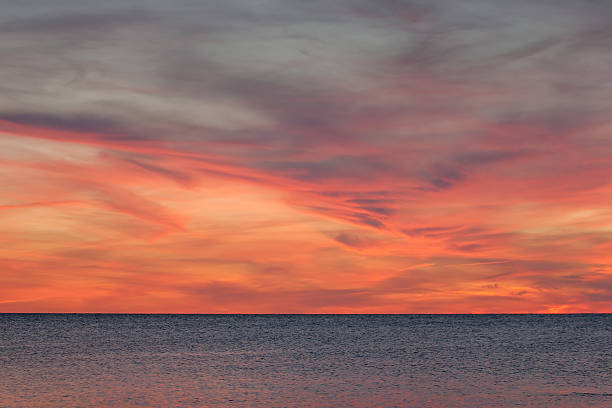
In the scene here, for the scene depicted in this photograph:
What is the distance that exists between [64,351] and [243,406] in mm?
55183

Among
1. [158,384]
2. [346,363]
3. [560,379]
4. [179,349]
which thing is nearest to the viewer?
[158,384]

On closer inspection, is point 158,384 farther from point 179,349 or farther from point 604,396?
point 179,349

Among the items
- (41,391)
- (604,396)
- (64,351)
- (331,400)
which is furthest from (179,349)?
(604,396)

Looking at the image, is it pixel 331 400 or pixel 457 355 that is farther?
pixel 457 355

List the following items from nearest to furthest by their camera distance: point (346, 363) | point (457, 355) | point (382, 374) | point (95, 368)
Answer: point (382, 374) < point (95, 368) < point (346, 363) < point (457, 355)

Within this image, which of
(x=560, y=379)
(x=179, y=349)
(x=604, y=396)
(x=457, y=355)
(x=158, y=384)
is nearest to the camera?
(x=604, y=396)

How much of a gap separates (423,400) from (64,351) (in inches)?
2389

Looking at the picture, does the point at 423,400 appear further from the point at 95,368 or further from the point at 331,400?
the point at 95,368

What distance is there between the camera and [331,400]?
46.0 meters

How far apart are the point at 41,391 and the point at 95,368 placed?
17811 millimetres

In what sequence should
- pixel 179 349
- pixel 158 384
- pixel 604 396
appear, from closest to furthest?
pixel 604 396, pixel 158 384, pixel 179 349

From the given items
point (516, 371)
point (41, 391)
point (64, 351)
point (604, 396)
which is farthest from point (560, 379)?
point (64, 351)

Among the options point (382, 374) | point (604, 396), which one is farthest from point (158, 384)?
point (604, 396)

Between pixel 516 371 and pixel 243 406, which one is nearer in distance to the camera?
pixel 243 406
